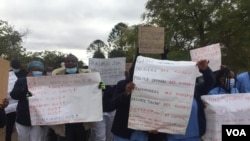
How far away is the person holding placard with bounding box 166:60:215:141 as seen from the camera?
4.99 meters

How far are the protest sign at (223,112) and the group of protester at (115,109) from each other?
116 millimetres

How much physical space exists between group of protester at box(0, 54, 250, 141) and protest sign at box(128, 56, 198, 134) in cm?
11

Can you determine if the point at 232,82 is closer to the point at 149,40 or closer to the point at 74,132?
the point at 149,40

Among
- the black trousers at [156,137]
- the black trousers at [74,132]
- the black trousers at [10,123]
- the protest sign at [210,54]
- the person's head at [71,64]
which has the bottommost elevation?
the black trousers at [10,123]

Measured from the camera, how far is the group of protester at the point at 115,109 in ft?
16.6

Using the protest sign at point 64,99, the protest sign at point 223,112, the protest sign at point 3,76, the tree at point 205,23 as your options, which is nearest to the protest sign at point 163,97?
the protest sign at point 223,112

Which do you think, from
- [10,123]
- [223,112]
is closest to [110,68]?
[10,123]

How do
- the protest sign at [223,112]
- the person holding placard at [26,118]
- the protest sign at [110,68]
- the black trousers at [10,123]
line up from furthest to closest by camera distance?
1. the black trousers at [10,123]
2. the protest sign at [110,68]
3. the person holding placard at [26,118]
4. the protest sign at [223,112]

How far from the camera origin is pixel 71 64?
6.09 metres

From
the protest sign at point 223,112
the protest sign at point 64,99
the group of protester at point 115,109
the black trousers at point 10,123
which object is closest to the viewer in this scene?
the group of protester at point 115,109

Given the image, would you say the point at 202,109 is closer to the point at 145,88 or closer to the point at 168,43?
the point at 145,88

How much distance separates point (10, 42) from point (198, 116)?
Answer: 89.3 feet

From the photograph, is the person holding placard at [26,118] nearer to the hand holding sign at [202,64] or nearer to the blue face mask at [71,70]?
the blue face mask at [71,70]

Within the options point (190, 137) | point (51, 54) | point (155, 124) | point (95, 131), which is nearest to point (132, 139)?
point (155, 124)
